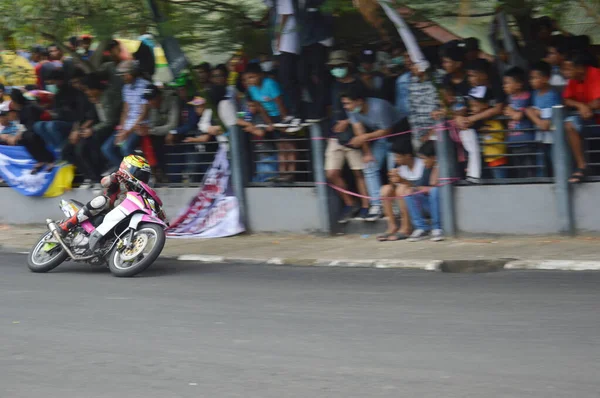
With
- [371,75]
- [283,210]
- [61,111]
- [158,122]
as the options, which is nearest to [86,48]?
Answer: [61,111]

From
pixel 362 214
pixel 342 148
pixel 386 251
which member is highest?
pixel 342 148

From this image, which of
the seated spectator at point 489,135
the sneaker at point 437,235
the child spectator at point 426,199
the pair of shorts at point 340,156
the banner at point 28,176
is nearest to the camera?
the seated spectator at point 489,135

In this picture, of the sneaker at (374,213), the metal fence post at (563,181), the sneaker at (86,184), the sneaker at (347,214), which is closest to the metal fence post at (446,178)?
the sneaker at (374,213)

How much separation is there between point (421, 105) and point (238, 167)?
295 cm

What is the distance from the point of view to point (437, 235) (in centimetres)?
1209

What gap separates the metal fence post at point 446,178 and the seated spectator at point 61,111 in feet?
20.7

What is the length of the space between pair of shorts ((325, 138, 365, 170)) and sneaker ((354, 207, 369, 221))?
58 centimetres

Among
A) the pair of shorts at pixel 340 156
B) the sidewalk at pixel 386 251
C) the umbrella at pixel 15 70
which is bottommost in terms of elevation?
the sidewalk at pixel 386 251

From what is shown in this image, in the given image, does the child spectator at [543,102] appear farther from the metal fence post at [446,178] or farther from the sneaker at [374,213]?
the sneaker at [374,213]

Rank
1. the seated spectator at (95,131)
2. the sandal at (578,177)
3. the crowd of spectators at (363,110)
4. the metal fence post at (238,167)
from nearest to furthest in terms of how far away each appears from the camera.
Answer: the sandal at (578,177) → the crowd of spectators at (363,110) → the metal fence post at (238,167) → the seated spectator at (95,131)

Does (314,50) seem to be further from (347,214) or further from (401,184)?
(347,214)

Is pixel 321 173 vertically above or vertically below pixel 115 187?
below

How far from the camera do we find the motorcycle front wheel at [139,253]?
10586mm

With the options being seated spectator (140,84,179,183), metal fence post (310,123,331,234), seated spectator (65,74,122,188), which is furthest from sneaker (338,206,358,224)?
seated spectator (65,74,122,188)
